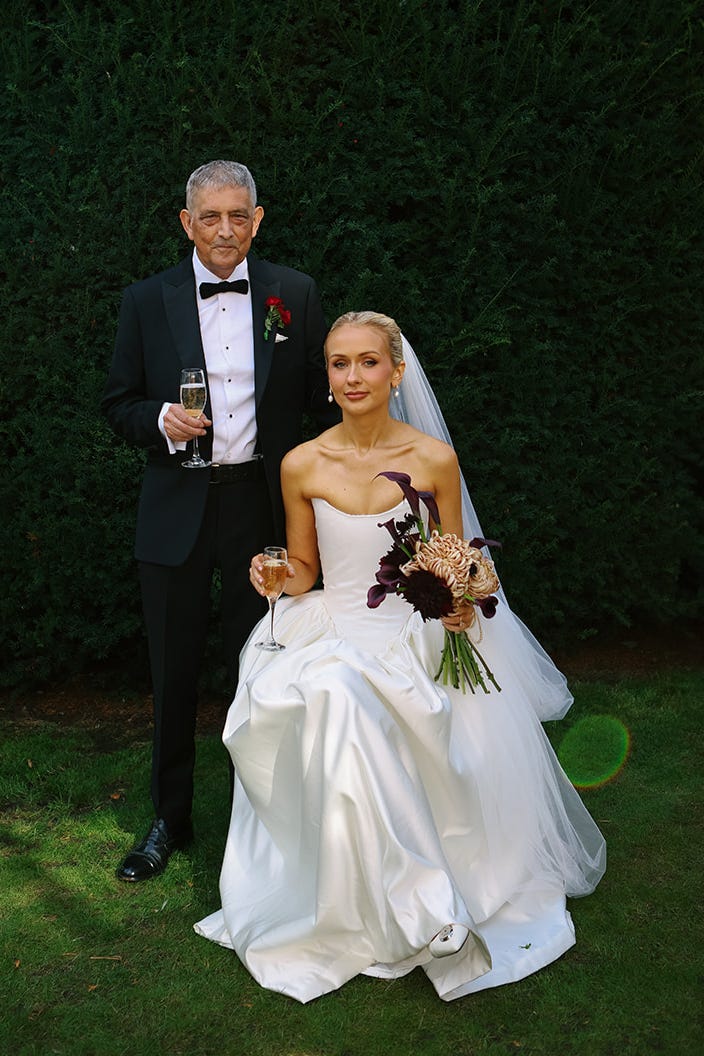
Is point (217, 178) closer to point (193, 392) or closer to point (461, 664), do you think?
point (193, 392)

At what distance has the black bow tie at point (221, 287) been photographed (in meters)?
4.30

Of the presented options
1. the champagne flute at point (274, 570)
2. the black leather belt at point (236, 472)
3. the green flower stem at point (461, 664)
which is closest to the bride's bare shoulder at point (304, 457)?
the black leather belt at point (236, 472)

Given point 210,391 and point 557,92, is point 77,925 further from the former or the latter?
point 557,92

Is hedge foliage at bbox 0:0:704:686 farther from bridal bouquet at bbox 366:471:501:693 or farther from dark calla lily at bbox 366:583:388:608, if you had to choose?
dark calla lily at bbox 366:583:388:608

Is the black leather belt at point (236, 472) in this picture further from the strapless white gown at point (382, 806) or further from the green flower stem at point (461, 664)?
the green flower stem at point (461, 664)

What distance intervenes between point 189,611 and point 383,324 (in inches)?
50.7

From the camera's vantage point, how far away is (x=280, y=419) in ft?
14.4

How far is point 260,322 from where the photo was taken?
14.2 ft

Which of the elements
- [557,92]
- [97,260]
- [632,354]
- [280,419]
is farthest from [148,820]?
[557,92]

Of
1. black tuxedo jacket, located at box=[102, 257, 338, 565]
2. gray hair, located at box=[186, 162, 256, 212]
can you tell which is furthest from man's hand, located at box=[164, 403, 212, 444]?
gray hair, located at box=[186, 162, 256, 212]

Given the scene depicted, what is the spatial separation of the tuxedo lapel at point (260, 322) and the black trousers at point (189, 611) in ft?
1.28

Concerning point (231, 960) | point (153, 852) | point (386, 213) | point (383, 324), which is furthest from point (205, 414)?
point (386, 213)

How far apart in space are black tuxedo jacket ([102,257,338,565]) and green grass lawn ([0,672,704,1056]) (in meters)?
1.27

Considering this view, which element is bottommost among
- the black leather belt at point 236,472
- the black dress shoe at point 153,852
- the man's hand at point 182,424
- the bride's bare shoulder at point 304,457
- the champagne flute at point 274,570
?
the black dress shoe at point 153,852
